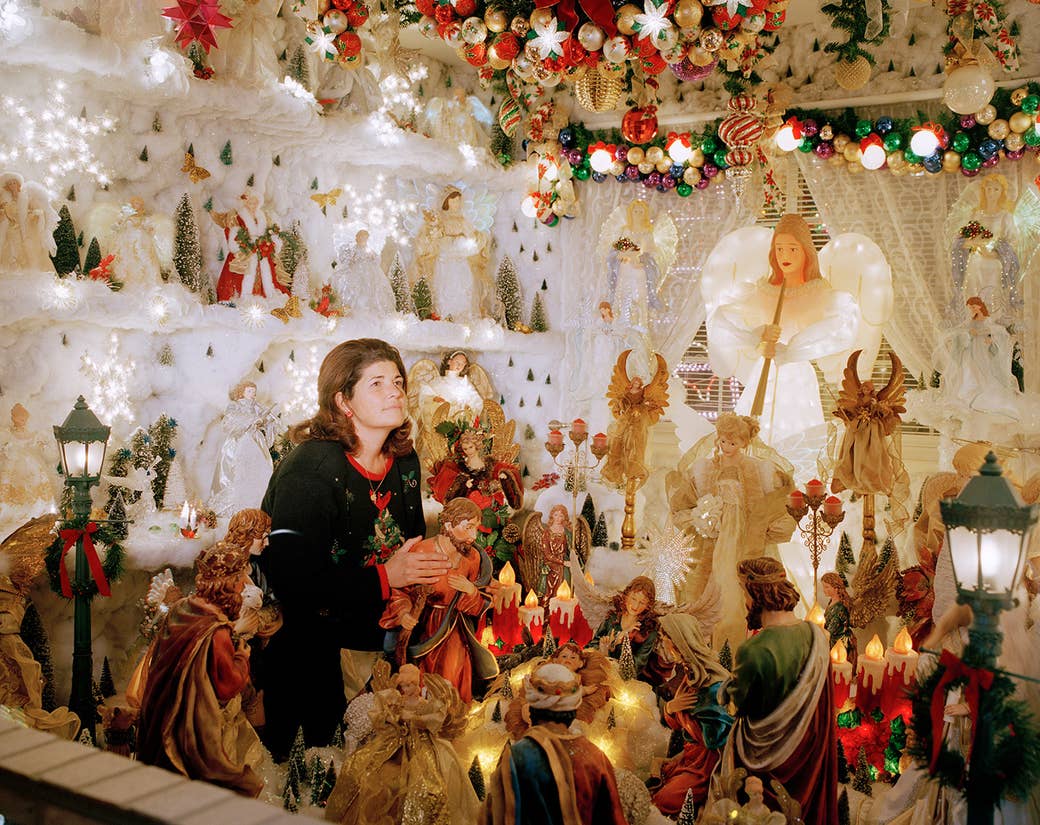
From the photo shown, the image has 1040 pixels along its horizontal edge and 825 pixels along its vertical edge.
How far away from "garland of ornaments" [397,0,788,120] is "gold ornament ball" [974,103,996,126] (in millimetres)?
2871

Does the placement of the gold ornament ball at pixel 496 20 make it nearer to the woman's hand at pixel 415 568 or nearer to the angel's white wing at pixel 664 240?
the woman's hand at pixel 415 568

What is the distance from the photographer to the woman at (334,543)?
5.41 metres

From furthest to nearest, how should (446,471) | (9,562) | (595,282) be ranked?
1. (595,282)
2. (446,471)
3. (9,562)

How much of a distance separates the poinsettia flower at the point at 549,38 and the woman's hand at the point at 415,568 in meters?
3.04

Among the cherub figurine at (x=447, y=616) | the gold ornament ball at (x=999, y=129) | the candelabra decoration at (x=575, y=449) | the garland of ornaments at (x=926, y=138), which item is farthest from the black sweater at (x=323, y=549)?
the gold ornament ball at (x=999, y=129)

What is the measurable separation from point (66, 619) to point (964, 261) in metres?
7.59

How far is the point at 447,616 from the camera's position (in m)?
5.59

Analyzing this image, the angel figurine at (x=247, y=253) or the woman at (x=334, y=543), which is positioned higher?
the angel figurine at (x=247, y=253)

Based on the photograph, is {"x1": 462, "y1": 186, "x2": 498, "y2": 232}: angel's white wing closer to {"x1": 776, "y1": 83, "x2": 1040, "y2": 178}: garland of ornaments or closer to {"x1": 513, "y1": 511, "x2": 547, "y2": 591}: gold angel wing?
{"x1": 776, "y1": 83, "x2": 1040, "y2": 178}: garland of ornaments

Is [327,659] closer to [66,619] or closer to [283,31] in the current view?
[66,619]

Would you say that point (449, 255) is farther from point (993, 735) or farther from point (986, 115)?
point (993, 735)

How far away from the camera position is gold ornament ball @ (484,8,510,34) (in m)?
5.81

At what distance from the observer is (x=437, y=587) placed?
18.3 feet

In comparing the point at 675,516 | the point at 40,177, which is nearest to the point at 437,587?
the point at 675,516
